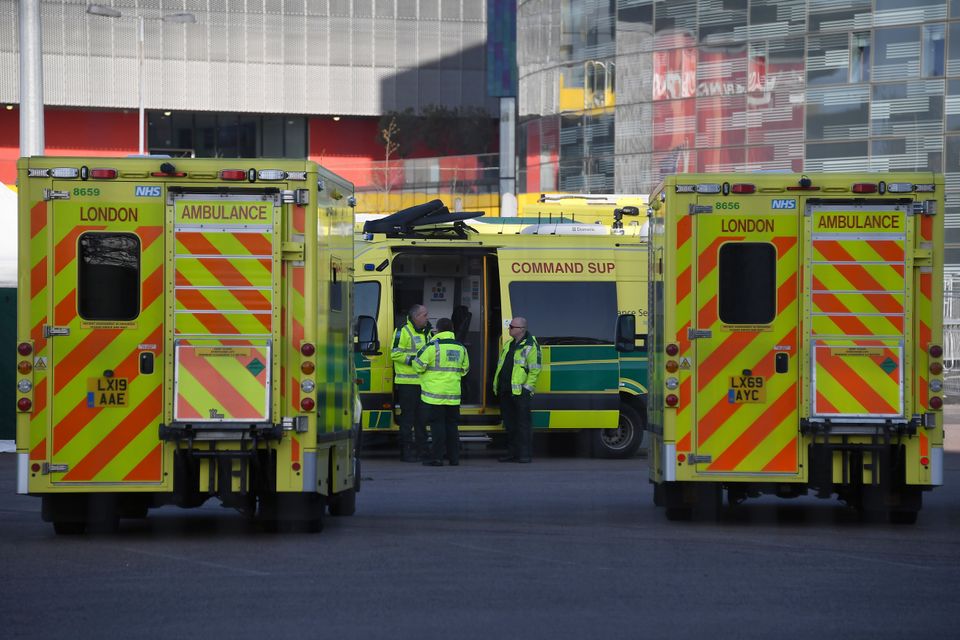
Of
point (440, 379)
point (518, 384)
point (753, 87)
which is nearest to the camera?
point (440, 379)

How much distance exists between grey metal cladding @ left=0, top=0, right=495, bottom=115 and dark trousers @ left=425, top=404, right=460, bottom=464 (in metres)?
49.5

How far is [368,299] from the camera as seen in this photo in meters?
20.3

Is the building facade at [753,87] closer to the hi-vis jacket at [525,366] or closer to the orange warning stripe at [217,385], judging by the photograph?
the hi-vis jacket at [525,366]

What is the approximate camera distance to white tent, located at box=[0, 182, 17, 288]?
2092 centimetres

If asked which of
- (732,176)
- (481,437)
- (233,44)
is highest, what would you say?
(233,44)

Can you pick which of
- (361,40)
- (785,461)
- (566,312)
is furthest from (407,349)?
(361,40)

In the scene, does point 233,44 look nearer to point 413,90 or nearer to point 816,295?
point 413,90

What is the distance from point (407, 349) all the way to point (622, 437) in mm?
3166

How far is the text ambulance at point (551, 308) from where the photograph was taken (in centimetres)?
2005

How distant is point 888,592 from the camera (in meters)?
9.35

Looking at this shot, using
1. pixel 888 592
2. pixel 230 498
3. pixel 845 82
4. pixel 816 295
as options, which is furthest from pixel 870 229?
pixel 845 82

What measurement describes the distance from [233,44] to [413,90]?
777cm

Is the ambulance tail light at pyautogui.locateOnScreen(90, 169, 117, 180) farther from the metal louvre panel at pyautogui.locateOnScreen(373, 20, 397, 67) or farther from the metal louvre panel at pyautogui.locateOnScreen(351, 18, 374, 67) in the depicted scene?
the metal louvre panel at pyautogui.locateOnScreen(373, 20, 397, 67)

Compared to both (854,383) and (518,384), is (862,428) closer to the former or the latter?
(854,383)
